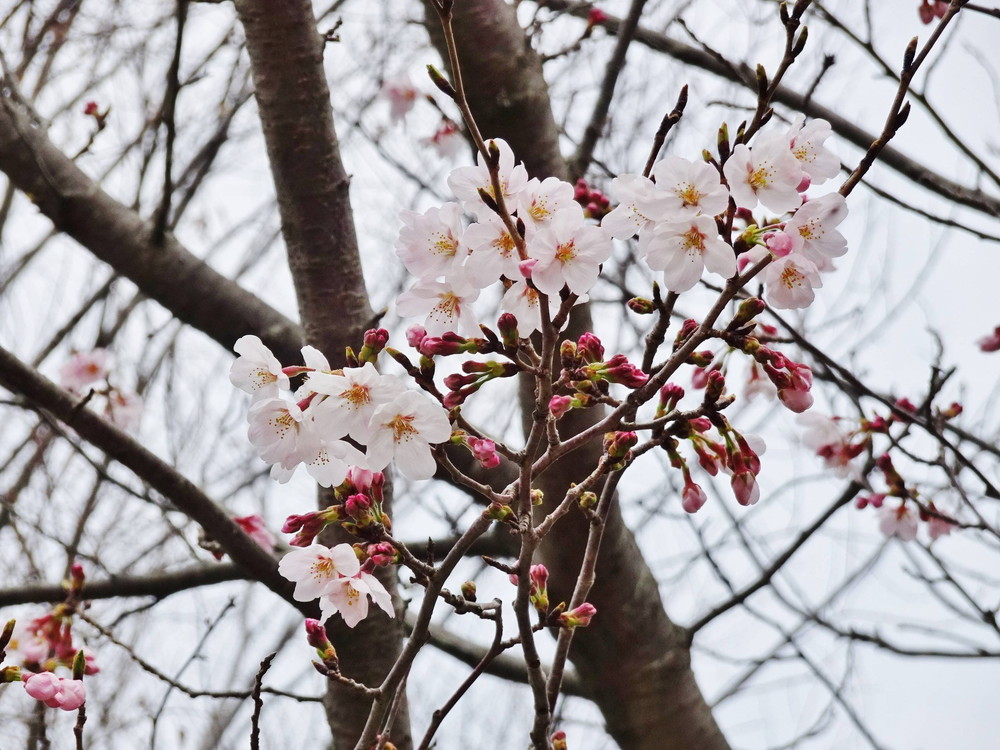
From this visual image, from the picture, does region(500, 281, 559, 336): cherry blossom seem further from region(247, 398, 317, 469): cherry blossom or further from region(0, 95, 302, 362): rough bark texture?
region(0, 95, 302, 362): rough bark texture

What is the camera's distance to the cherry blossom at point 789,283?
111 cm

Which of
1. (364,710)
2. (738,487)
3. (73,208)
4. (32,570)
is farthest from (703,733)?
(32,570)

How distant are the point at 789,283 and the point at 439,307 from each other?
1.56 ft

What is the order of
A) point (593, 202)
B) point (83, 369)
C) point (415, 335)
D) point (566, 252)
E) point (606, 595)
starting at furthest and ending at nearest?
point (83, 369)
point (606, 595)
point (593, 202)
point (415, 335)
point (566, 252)

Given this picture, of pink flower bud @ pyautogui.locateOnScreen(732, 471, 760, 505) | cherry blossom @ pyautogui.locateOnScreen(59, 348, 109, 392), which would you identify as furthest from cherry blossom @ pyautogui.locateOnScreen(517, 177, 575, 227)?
cherry blossom @ pyautogui.locateOnScreen(59, 348, 109, 392)

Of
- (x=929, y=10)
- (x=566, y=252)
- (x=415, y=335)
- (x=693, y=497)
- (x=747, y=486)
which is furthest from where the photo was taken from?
(x=929, y=10)

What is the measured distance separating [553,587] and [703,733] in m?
0.56

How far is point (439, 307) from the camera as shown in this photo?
112 cm

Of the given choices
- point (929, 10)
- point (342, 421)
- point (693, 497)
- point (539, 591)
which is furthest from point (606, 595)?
point (929, 10)

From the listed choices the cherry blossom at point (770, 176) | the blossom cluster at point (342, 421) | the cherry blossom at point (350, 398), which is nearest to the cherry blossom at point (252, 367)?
the blossom cluster at point (342, 421)

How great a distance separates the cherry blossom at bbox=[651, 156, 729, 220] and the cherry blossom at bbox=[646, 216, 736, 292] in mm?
15

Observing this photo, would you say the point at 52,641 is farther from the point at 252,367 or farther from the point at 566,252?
the point at 566,252

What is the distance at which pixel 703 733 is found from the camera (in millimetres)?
2217

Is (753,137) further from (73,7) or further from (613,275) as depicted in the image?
(73,7)
